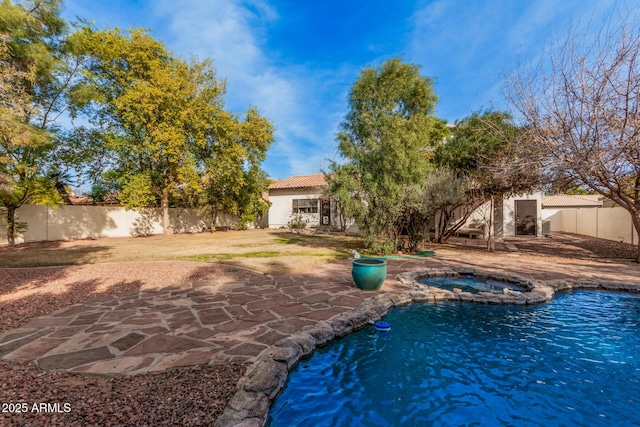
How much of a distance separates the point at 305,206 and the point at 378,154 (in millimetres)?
13053

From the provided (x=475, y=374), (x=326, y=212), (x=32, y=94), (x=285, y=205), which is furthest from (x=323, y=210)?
(x=475, y=374)

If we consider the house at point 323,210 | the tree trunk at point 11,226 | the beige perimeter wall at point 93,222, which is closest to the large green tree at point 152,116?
the beige perimeter wall at point 93,222

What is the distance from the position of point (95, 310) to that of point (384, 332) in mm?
4913

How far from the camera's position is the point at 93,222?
51.7 feet

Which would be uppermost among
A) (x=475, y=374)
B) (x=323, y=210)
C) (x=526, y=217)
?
(x=323, y=210)

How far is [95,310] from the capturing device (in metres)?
4.81

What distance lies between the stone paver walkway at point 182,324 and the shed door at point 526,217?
406 inches

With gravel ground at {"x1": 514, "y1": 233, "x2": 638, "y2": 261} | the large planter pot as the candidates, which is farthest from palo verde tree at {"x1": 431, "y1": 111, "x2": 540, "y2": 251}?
the large planter pot

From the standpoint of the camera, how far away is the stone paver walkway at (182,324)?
10.5 ft

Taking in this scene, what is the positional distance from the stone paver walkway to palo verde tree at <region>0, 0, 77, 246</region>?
4547 mm

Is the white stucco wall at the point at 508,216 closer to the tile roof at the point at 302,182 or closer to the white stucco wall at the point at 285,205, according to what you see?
the tile roof at the point at 302,182

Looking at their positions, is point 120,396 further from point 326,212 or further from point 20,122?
point 326,212

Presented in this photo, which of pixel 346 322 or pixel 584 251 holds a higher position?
pixel 584 251

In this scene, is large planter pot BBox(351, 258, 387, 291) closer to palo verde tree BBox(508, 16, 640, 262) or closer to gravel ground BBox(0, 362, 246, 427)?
gravel ground BBox(0, 362, 246, 427)
